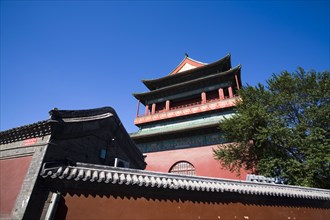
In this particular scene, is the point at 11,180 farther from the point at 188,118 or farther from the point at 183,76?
the point at 183,76

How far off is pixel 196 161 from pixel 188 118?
3820mm

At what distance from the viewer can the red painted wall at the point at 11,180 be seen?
18.0 ft

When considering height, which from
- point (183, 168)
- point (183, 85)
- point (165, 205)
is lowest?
point (165, 205)

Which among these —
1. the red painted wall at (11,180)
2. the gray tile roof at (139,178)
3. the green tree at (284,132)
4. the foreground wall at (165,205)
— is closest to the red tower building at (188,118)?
the green tree at (284,132)

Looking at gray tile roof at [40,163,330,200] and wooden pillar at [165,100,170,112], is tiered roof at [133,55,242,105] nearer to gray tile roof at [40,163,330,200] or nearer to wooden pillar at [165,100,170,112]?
wooden pillar at [165,100,170,112]

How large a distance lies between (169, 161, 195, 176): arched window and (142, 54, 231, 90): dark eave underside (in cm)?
826

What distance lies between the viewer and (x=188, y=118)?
15484 mm

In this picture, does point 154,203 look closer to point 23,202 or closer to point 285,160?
point 23,202

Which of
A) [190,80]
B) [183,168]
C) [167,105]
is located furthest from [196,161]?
[190,80]

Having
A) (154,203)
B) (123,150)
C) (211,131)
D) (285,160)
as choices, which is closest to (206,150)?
(211,131)

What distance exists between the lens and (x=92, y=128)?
7.59 m

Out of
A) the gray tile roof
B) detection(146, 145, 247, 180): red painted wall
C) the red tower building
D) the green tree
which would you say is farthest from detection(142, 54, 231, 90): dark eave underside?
the gray tile roof

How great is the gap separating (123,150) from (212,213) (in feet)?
16.7

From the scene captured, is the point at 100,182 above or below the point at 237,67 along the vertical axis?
below
